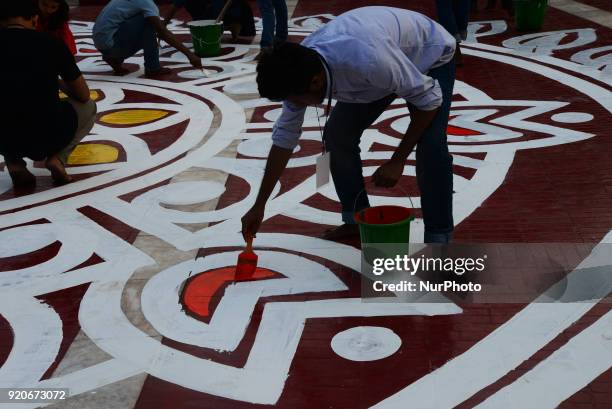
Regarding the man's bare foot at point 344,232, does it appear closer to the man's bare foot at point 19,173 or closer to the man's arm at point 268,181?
the man's arm at point 268,181

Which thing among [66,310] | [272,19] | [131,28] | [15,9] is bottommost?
[272,19]

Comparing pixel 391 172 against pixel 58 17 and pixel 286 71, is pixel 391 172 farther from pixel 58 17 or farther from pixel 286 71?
pixel 58 17

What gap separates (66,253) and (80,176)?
1230 mm

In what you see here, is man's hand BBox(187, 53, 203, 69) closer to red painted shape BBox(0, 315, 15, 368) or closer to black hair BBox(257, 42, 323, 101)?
red painted shape BBox(0, 315, 15, 368)

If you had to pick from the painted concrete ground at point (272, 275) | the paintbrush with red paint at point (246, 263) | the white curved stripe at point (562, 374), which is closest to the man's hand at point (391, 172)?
the painted concrete ground at point (272, 275)

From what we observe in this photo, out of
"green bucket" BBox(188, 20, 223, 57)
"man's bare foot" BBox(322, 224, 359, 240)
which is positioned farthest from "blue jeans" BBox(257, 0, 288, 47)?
"man's bare foot" BBox(322, 224, 359, 240)

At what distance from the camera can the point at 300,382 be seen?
2906 mm

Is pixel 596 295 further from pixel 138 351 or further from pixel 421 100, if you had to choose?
pixel 138 351

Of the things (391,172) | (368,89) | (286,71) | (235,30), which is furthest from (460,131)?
(235,30)

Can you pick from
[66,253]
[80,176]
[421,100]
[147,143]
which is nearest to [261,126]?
[147,143]

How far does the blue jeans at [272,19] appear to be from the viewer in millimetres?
8281

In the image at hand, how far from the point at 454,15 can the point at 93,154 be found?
3.96 metres

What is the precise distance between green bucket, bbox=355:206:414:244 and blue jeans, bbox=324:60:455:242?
0.42 ft

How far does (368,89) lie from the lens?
3141 millimetres
